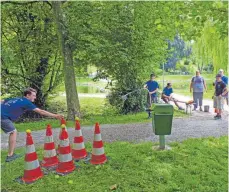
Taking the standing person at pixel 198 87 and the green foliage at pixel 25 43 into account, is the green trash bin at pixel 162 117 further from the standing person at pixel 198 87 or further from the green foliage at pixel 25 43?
the green foliage at pixel 25 43

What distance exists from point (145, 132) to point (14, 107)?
3.63 m

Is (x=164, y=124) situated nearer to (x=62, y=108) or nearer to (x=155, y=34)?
(x=155, y=34)

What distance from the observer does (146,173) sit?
455cm

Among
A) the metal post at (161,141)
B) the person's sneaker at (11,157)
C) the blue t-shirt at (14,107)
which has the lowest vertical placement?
the person's sneaker at (11,157)

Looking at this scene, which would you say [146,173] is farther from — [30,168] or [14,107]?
[14,107]

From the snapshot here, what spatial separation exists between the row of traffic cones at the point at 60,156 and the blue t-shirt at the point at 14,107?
2.01ft

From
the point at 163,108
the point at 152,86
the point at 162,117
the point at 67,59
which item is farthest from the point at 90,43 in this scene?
the point at 162,117

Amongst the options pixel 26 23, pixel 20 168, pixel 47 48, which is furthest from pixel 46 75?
pixel 20 168

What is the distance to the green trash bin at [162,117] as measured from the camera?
5.35 meters

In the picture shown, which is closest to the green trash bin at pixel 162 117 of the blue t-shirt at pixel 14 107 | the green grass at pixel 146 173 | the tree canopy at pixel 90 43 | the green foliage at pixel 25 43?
the green grass at pixel 146 173

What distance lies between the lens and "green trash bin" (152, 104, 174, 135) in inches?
211

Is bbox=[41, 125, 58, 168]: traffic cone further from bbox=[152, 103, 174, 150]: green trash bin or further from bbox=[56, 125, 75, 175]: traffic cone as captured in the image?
bbox=[152, 103, 174, 150]: green trash bin

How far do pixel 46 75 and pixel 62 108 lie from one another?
2137 millimetres

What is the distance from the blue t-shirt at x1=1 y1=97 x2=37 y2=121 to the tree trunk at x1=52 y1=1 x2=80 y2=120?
440 cm
